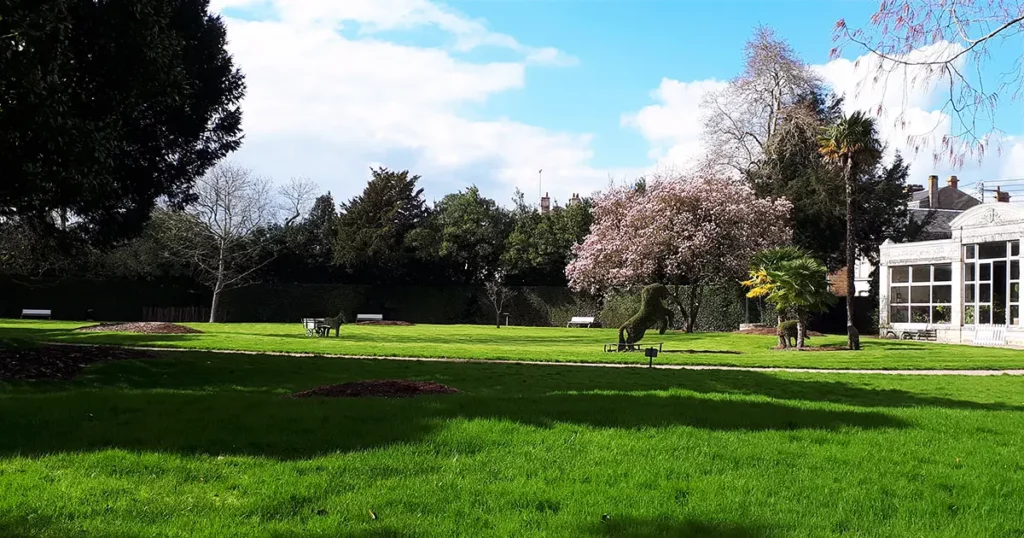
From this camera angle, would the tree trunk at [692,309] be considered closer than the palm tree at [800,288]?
No

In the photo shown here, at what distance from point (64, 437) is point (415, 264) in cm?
4133

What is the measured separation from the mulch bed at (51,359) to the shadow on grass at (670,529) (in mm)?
10154

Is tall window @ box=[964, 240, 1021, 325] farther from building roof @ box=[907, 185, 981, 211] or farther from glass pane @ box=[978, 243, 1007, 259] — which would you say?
building roof @ box=[907, 185, 981, 211]

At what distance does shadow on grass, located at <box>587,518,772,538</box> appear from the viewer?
4.32 metres

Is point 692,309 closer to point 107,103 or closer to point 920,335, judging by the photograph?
point 920,335

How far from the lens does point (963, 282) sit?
3070 centimetres

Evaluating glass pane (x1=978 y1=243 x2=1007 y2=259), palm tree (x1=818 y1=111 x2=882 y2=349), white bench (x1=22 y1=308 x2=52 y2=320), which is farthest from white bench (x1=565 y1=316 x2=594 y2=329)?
white bench (x1=22 y1=308 x2=52 y2=320)

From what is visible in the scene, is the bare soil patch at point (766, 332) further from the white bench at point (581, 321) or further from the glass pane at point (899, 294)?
the white bench at point (581, 321)

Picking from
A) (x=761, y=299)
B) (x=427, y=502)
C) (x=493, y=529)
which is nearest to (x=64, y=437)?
(x=427, y=502)

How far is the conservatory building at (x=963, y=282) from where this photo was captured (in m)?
28.6

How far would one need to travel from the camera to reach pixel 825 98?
143 ft

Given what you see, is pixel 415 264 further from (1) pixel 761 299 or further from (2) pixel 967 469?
(2) pixel 967 469

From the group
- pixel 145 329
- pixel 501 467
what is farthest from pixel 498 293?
pixel 501 467

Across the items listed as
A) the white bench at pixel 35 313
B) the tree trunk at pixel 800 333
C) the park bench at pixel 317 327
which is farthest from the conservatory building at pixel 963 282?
the white bench at pixel 35 313
